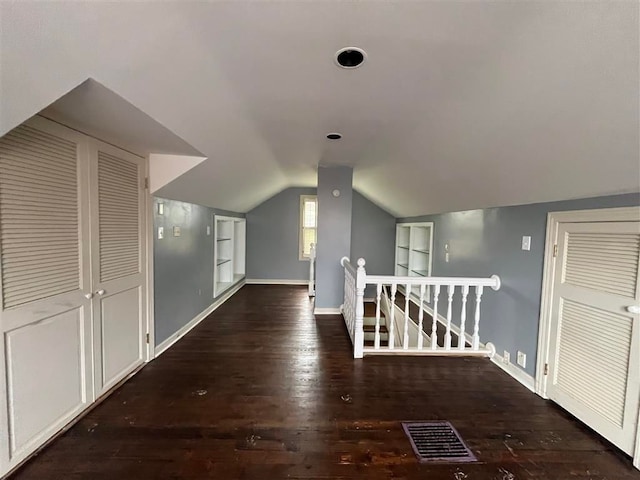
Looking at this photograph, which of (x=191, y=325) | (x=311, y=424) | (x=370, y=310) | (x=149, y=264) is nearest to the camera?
(x=311, y=424)

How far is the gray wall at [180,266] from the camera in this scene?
2945mm

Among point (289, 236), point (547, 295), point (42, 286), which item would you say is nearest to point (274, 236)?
point (289, 236)

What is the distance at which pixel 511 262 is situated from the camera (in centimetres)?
283

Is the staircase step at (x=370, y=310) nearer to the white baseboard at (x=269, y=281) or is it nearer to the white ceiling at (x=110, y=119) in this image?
the white baseboard at (x=269, y=281)

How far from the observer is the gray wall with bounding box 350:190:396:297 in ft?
22.1

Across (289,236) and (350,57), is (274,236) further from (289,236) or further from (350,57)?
(350,57)

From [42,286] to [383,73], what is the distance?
236 centimetres

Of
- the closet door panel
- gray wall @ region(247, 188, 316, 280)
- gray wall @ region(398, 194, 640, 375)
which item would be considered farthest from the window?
the closet door panel

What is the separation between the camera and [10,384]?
4.92 feet

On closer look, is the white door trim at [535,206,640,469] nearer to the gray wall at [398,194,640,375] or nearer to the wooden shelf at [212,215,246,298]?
the gray wall at [398,194,640,375]

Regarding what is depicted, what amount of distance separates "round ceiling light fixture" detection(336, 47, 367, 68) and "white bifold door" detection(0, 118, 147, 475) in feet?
5.64

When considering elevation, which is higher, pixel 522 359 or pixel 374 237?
pixel 374 237

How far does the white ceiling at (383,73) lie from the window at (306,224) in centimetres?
414

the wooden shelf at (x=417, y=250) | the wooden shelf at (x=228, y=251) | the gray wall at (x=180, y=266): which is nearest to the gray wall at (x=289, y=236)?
the wooden shelf at (x=228, y=251)
